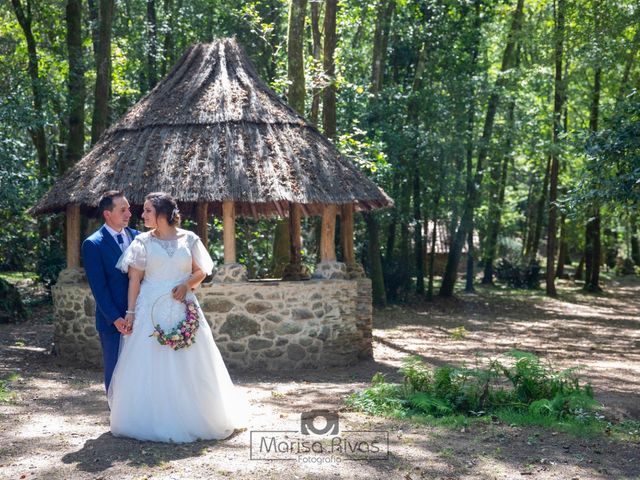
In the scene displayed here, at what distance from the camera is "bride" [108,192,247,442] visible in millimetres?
6145

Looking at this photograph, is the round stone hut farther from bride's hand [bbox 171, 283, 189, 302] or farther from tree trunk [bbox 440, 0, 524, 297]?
tree trunk [bbox 440, 0, 524, 297]

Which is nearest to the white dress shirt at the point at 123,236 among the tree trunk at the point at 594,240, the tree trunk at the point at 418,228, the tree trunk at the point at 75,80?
the tree trunk at the point at 75,80

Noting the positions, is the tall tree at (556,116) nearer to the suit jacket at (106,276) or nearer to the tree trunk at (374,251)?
the tree trunk at (374,251)

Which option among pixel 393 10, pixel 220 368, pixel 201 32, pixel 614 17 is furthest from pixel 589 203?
pixel 201 32

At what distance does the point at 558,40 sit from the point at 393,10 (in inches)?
196

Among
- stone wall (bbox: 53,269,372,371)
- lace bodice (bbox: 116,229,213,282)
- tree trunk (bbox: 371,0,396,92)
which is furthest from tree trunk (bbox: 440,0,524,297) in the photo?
lace bodice (bbox: 116,229,213,282)

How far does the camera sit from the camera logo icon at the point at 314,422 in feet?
21.5

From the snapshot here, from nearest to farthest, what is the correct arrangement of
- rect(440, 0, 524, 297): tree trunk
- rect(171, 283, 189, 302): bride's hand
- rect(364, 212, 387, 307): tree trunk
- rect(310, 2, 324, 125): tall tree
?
rect(171, 283, 189, 302): bride's hand < rect(310, 2, 324, 125): tall tree < rect(364, 212, 387, 307): tree trunk < rect(440, 0, 524, 297): tree trunk

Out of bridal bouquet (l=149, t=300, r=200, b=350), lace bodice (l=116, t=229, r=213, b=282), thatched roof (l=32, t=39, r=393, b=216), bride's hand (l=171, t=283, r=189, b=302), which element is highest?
thatched roof (l=32, t=39, r=393, b=216)

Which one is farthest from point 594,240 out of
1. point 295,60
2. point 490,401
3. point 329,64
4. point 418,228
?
point 490,401

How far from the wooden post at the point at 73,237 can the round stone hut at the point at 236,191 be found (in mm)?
16

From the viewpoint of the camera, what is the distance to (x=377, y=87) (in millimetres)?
19812

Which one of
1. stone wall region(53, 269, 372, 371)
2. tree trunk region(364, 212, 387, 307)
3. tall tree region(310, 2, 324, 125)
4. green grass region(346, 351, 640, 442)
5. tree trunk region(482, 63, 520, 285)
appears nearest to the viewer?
green grass region(346, 351, 640, 442)

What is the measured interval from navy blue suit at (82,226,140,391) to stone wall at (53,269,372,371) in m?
4.16
